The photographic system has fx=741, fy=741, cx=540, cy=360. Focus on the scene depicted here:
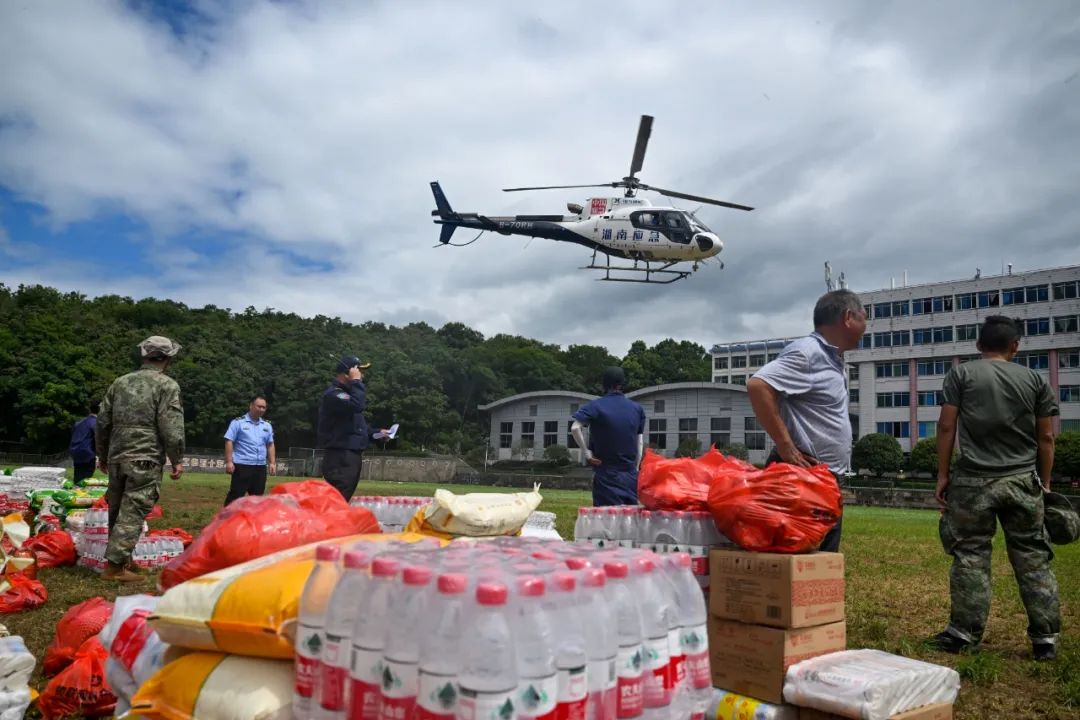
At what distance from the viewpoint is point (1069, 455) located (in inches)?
1656

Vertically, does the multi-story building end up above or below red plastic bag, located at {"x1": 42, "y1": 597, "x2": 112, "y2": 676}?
above

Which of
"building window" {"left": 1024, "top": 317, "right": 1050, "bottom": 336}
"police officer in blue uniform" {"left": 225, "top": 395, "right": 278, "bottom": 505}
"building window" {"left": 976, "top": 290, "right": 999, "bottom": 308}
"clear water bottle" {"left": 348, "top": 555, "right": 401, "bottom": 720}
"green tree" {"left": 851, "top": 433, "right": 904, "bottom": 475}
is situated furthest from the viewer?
"building window" {"left": 976, "top": 290, "right": 999, "bottom": 308}

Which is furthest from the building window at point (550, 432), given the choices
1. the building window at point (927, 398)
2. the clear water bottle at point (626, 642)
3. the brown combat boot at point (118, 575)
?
the clear water bottle at point (626, 642)

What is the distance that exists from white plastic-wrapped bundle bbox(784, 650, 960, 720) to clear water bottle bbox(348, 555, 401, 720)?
69.9 inches

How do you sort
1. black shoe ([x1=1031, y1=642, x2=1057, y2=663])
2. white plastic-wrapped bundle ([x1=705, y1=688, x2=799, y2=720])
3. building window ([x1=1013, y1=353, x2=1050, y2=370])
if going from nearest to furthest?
white plastic-wrapped bundle ([x1=705, y1=688, x2=799, y2=720]) < black shoe ([x1=1031, y1=642, x2=1057, y2=663]) < building window ([x1=1013, y1=353, x2=1050, y2=370])

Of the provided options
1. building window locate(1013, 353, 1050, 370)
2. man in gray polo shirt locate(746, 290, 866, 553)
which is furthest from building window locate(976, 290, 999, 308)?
man in gray polo shirt locate(746, 290, 866, 553)

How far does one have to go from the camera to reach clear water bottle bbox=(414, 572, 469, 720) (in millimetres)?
1636

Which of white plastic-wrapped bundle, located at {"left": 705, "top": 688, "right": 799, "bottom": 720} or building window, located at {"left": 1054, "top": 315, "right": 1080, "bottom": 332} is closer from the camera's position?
white plastic-wrapped bundle, located at {"left": 705, "top": 688, "right": 799, "bottom": 720}

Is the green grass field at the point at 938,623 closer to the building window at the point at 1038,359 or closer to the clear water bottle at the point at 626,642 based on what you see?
the clear water bottle at the point at 626,642

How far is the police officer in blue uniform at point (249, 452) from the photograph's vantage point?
8.88m

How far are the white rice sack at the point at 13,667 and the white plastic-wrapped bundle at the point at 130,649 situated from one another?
27 cm

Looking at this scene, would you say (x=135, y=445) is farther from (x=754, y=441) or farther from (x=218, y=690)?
(x=754, y=441)

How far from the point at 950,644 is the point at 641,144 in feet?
74.2

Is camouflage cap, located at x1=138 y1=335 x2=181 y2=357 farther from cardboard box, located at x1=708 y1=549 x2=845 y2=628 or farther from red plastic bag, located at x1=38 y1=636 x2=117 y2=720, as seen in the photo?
cardboard box, located at x1=708 y1=549 x2=845 y2=628
